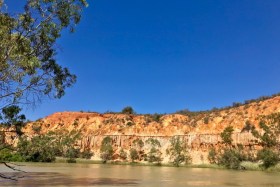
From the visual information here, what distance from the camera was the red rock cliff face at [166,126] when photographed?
198ft

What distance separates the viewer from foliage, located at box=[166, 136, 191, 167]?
5912 cm

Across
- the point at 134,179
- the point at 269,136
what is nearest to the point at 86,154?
the point at 269,136

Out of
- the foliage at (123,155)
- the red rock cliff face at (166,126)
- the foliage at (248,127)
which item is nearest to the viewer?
the foliage at (248,127)

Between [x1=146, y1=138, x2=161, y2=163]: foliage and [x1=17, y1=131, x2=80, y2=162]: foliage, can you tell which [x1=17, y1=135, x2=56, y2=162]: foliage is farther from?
[x1=146, y1=138, x2=161, y2=163]: foliage

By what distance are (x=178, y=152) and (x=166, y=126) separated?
11.8m

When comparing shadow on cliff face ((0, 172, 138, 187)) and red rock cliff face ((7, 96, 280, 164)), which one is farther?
red rock cliff face ((7, 96, 280, 164))

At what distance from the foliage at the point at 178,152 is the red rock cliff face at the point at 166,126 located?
1.14 meters

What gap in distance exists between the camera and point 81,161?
64062 mm

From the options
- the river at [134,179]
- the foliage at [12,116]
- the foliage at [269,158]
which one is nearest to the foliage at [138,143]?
the foliage at [269,158]

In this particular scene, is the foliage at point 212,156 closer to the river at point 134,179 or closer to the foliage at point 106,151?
the foliage at point 106,151

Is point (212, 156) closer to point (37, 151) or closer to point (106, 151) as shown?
point (106, 151)

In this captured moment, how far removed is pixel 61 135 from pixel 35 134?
8.20 meters

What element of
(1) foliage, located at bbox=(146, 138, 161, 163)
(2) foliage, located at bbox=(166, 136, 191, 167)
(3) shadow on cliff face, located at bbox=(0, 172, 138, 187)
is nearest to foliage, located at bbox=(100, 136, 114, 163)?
(1) foliage, located at bbox=(146, 138, 161, 163)

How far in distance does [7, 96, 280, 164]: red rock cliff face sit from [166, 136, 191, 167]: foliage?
114 cm
